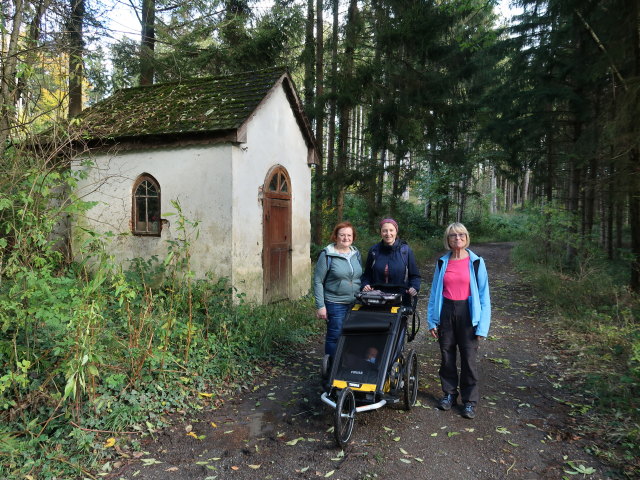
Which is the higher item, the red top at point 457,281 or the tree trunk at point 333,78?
the tree trunk at point 333,78

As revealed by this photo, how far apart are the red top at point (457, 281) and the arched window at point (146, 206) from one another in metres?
6.03

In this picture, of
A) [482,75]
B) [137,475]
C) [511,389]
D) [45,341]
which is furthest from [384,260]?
[482,75]

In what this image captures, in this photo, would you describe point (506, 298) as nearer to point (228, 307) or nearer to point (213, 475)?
point (228, 307)

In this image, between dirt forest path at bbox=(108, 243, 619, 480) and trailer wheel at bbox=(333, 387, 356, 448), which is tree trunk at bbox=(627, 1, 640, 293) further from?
trailer wheel at bbox=(333, 387, 356, 448)

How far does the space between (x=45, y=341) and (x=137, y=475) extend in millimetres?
1801

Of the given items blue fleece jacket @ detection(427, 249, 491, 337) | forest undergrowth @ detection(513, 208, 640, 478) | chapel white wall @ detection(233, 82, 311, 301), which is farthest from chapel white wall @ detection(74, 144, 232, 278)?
forest undergrowth @ detection(513, 208, 640, 478)

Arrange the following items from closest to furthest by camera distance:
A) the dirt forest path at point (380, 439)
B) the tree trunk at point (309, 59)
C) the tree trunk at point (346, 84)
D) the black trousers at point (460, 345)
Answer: the dirt forest path at point (380, 439)
the black trousers at point (460, 345)
the tree trunk at point (346, 84)
the tree trunk at point (309, 59)

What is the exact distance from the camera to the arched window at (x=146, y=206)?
8352 millimetres

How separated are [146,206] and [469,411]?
7.02 meters

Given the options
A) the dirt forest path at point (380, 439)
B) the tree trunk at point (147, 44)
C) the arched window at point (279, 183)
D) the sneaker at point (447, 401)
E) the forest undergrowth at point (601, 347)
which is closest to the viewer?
the dirt forest path at point (380, 439)

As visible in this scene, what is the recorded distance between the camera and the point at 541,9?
43.7 ft

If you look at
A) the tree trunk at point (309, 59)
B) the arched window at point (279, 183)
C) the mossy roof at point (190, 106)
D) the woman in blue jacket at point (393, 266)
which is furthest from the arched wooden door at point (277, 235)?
the tree trunk at point (309, 59)

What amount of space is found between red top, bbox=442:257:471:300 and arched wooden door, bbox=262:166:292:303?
15.4 ft

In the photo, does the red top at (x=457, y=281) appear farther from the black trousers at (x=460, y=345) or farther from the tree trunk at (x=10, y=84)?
the tree trunk at (x=10, y=84)
